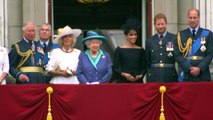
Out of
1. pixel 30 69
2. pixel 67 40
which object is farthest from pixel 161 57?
pixel 30 69

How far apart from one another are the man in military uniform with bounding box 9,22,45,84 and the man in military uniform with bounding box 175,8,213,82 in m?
2.16

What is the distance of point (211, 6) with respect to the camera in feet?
45.8

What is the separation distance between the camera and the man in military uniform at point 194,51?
11.7m

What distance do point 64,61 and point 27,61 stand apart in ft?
2.02

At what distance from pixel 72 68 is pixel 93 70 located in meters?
0.36

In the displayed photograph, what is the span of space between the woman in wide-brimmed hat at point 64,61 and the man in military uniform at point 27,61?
0.23m

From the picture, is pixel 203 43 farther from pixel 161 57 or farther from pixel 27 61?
pixel 27 61

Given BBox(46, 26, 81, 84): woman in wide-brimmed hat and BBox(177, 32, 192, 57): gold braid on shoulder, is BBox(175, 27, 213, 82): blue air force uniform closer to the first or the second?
BBox(177, 32, 192, 57): gold braid on shoulder

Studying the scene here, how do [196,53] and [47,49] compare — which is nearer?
[196,53]

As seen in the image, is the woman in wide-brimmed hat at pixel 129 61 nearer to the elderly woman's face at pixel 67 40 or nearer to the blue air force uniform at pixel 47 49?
the elderly woman's face at pixel 67 40

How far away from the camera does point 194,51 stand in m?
11.8

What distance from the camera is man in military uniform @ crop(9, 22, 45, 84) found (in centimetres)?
1195

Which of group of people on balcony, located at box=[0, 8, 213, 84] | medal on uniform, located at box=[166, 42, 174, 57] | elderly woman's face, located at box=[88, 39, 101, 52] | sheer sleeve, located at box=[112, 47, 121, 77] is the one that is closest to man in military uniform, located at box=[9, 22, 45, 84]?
group of people on balcony, located at box=[0, 8, 213, 84]

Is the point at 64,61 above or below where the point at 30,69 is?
above
